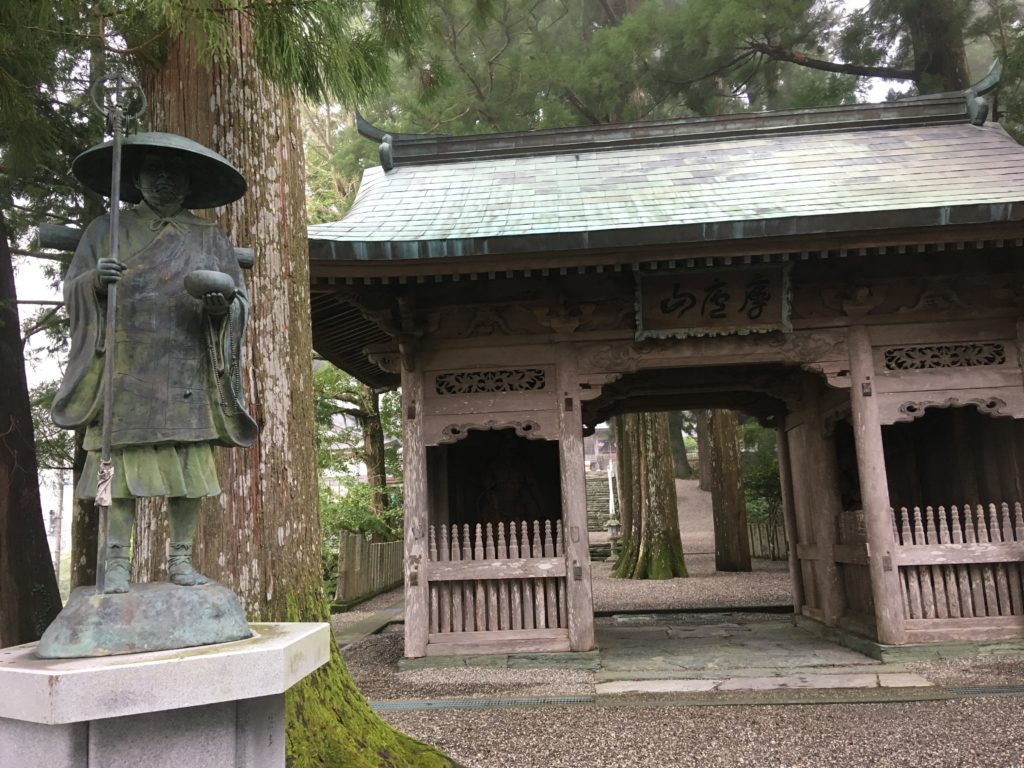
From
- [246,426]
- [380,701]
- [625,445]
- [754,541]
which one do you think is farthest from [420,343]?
[754,541]

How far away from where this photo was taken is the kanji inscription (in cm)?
707

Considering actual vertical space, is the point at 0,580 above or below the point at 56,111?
below

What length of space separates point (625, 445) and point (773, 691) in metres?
10.5

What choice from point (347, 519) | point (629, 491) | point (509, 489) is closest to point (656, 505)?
point (629, 491)

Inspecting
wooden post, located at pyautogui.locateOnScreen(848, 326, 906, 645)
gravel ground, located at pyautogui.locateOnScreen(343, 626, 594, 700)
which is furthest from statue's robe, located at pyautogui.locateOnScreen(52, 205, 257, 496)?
wooden post, located at pyautogui.locateOnScreen(848, 326, 906, 645)

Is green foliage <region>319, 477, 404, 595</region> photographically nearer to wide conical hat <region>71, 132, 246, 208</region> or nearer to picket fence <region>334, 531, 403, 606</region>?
picket fence <region>334, 531, 403, 606</region>

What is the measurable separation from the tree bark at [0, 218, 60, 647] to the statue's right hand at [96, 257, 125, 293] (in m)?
5.57

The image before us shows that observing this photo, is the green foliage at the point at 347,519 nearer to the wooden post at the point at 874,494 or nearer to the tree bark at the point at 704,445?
the tree bark at the point at 704,445

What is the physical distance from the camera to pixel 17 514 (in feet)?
22.8

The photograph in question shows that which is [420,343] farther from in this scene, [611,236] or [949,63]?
[949,63]

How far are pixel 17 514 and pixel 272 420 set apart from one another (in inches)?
196

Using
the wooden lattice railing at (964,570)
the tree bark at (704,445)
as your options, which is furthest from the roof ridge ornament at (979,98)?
the tree bark at (704,445)

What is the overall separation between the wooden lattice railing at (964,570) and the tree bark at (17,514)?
7.88 m

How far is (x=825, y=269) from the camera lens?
708cm
